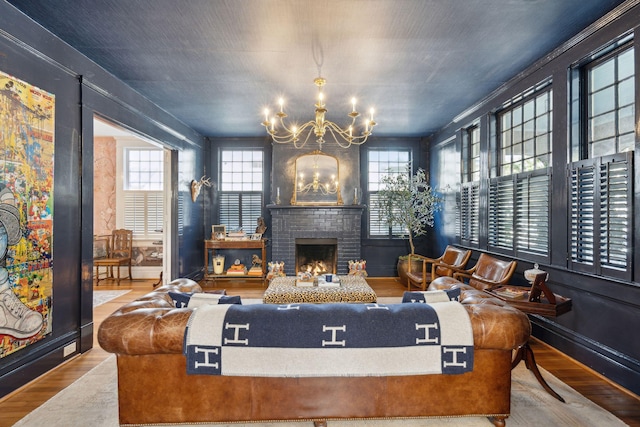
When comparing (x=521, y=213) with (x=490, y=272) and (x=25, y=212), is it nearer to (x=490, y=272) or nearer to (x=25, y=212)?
(x=490, y=272)

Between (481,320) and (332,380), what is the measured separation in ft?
3.17

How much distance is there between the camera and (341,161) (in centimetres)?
705

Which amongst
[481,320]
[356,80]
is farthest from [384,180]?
[481,320]

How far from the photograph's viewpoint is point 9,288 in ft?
8.71

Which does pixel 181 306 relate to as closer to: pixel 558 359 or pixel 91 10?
pixel 91 10

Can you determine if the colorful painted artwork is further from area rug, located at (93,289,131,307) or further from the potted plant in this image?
the potted plant

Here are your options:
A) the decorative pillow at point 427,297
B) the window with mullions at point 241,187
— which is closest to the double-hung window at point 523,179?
the decorative pillow at point 427,297

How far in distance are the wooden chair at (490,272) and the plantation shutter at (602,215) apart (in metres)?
0.70

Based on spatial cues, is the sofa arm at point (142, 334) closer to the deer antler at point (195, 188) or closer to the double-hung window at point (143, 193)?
the deer antler at point (195, 188)

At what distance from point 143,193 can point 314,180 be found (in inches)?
143

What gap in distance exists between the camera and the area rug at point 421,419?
2.25 meters

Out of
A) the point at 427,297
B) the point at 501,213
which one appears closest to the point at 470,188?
the point at 501,213

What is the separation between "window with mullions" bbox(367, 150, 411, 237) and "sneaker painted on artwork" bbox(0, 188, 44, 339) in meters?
5.82

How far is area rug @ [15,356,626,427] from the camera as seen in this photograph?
2.25m
